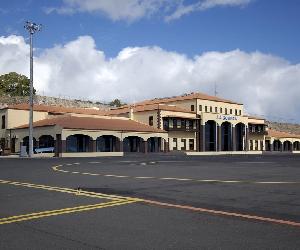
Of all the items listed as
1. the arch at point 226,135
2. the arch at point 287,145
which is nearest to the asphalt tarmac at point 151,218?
the arch at point 226,135

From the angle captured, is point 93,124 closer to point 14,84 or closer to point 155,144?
point 155,144

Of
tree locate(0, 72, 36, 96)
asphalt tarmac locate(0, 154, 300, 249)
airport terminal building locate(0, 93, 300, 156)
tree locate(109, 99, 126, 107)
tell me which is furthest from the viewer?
tree locate(109, 99, 126, 107)

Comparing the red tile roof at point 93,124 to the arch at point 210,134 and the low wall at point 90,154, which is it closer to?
the low wall at point 90,154

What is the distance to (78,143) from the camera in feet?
198

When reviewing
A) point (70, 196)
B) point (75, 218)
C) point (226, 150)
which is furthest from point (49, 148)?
point (75, 218)

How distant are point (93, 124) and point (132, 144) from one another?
9.98 meters

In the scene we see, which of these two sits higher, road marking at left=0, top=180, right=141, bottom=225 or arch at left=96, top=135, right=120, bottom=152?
arch at left=96, top=135, right=120, bottom=152

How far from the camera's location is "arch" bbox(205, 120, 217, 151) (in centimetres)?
7950

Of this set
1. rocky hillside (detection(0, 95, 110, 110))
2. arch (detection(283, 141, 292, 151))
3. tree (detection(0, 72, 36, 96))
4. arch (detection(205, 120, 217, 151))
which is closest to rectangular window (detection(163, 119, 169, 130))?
arch (detection(205, 120, 217, 151))

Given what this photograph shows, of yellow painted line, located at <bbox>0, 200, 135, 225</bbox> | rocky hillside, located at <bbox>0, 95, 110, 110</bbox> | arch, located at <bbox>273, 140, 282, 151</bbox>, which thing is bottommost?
yellow painted line, located at <bbox>0, 200, 135, 225</bbox>

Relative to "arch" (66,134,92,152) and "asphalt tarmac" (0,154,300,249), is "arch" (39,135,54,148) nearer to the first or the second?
"arch" (66,134,92,152)

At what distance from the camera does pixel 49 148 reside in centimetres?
5644

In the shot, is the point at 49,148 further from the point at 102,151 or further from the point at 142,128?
the point at 142,128

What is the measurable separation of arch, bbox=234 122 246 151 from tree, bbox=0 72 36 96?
46.6 meters
